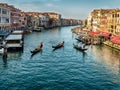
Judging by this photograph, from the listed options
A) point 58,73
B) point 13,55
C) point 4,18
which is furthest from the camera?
point 4,18

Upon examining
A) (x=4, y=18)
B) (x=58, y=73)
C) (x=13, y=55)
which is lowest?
(x=58, y=73)

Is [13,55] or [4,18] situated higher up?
[4,18]

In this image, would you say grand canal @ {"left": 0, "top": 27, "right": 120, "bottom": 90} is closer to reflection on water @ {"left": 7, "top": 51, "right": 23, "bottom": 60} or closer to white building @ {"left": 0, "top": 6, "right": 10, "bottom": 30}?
reflection on water @ {"left": 7, "top": 51, "right": 23, "bottom": 60}

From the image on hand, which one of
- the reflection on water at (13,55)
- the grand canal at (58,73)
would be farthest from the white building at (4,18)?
the grand canal at (58,73)

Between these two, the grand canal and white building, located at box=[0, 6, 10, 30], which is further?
white building, located at box=[0, 6, 10, 30]

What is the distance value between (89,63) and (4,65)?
16.5 m

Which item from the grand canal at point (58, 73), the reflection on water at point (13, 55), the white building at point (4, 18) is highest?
the white building at point (4, 18)

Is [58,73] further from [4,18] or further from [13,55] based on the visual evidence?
[4,18]

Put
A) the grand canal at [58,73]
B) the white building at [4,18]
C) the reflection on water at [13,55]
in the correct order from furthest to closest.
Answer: the white building at [4,18] → the reflection on water at [13,55] → the grand canal at [58,73]

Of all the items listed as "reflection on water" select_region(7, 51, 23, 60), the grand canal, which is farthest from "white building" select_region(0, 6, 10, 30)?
the grand canal

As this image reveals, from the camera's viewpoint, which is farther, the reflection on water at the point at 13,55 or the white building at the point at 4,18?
the white building at the point at 4,18

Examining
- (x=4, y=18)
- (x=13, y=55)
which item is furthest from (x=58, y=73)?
(x=4, y=18)

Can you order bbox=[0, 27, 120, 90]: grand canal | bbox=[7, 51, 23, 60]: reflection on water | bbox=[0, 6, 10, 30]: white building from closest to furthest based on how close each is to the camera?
bbox=[0, 27, 120, 90]: grand canal < bbox=[7, 51, 23, 60]: reflection on water < bbox=[0, 6, 10, 30]: white building

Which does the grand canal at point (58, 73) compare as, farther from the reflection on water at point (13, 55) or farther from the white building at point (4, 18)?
the white building at point (4, 18)
